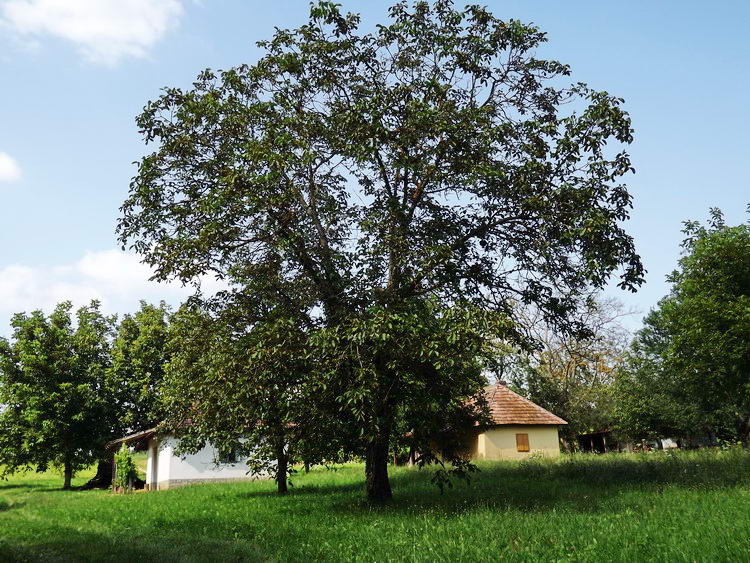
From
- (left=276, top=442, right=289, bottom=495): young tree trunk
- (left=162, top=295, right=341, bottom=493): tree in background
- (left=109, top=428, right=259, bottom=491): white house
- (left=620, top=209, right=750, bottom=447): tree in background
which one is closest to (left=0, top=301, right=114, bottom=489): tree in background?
(left=109, top=428, right=259, bottom=491): white house

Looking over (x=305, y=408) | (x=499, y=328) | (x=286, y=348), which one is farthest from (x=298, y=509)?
(x=499, y=328)

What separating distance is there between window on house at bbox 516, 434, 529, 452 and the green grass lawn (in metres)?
20.1

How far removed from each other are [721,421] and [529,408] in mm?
16277

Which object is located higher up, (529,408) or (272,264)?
(272,264)

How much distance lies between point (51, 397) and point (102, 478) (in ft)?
27.2

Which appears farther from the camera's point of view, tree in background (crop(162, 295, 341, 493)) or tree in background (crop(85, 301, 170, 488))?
tree in background (crop(85, 301, 170, 488))

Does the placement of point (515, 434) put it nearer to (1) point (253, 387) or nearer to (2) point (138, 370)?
(2) point (138, 370)

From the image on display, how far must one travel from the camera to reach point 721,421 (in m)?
45.7

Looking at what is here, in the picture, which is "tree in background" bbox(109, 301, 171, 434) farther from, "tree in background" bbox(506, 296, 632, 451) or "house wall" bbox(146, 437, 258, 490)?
"tree in background" bbox(506, 296, 632, 451)

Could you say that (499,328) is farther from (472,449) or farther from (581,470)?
(472,449)

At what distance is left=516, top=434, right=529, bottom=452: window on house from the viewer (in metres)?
40.7

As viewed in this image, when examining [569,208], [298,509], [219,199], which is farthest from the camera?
[298,509]

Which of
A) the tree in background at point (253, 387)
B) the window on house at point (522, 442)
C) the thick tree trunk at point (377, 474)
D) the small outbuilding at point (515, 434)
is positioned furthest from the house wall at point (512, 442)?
the tree in background at point (253, 387)

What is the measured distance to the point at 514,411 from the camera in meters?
41.7
